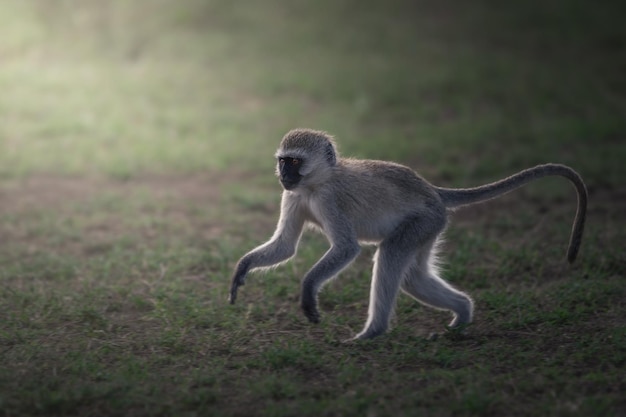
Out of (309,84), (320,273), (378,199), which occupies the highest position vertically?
(309,84)

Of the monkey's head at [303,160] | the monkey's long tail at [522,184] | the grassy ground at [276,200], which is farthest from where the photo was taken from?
the monkey's long tail at [522,184]

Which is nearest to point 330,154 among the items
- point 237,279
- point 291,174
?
point 291,174

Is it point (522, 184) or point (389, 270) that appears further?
point (522, 184)

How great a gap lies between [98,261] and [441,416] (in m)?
4.06

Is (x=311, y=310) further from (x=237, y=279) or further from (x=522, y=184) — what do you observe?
(x=522, y=184)

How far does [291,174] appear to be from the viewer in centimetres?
565

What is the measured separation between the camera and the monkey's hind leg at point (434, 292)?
5.84 metres

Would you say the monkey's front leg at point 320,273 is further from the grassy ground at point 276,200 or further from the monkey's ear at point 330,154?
the monkey's ear at point 330,154

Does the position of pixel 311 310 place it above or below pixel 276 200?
below

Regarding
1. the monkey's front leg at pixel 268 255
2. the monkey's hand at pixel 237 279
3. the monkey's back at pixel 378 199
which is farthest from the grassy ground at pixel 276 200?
the monkey's back at pixel 378 199

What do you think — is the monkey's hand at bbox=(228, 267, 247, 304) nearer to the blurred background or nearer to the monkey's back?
the monkey's back

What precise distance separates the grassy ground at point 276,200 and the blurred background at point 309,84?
55mm

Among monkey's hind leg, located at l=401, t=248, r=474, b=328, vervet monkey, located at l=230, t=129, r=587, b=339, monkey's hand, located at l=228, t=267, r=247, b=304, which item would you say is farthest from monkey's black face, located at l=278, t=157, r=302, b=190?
monkey's hind leg, located at l=401, t=248, r=474, b=328

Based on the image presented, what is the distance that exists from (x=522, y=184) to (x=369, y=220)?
1.22m
